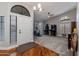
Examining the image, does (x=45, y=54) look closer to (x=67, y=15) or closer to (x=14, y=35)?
(x=14, y=35)

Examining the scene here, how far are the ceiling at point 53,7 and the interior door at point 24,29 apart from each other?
0.18 meters

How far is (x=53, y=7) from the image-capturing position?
1.78 metres

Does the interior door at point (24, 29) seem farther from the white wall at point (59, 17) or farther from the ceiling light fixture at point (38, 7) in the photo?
the white wall at point (59, 17)

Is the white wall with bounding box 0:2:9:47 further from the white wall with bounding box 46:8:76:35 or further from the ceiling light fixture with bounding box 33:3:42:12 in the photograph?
the white wall with bounding box 46:8:76:35

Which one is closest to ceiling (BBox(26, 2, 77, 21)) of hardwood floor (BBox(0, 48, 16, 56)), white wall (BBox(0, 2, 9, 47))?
white wall (BBox(0, 2, 9, 47))

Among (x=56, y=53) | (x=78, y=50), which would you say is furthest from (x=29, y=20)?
(x=78, y=50)

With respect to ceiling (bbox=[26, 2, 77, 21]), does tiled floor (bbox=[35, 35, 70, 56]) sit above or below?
below

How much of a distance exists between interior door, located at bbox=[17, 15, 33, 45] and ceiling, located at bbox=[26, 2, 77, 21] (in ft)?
0.60

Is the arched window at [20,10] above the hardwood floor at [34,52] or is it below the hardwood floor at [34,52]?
above

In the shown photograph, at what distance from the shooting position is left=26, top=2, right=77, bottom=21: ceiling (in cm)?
174

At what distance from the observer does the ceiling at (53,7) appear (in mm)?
1740

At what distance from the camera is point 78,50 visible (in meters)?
1.74

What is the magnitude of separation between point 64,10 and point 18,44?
903mm

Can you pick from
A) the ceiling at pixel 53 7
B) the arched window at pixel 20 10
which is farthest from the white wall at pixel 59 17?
the arched window at pixel 20 10
